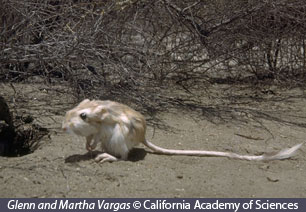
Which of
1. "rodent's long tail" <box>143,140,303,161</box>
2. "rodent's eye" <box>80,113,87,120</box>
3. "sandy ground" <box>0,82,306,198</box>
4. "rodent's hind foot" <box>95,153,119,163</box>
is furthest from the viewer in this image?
"rodent's long tail" <box>143,140,303,161</box>

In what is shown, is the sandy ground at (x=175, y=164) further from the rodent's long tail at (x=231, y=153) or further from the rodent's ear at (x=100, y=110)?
the rodent's ear at (x=100, y=110)

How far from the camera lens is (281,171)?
533 cm

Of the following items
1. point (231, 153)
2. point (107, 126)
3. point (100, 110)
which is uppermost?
point (100, 110)

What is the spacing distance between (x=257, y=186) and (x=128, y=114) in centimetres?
148

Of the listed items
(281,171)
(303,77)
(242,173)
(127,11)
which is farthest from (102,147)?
(303,77)

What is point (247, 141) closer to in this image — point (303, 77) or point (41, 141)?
point (41, 141)

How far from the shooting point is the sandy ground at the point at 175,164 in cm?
455

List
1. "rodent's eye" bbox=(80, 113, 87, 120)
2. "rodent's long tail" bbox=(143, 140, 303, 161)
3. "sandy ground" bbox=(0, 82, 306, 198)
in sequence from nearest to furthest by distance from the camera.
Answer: "sandy ground" bbox=(0, 82, 306, 198) < "rodent's eye" bbox=(80, 113, 87, 120) < "rodent's long tail" bbox=(143, 140, 303, 161)

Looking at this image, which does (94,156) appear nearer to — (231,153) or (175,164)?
(175,164)

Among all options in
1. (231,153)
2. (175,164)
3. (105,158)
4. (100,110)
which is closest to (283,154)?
(231,153)

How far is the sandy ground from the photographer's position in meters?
4.55

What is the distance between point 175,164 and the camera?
17.1 feet

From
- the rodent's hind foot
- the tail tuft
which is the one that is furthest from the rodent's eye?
the tail tuft

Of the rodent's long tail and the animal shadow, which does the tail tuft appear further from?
the animal shadow
